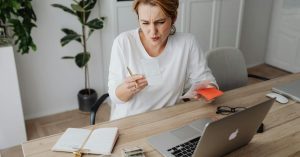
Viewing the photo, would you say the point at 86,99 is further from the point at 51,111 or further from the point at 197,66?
the point at 197,66

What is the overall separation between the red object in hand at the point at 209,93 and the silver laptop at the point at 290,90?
42cm

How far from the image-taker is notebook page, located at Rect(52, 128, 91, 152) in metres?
1.17

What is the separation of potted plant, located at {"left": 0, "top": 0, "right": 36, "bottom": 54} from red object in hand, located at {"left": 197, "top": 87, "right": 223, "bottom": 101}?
1579mm

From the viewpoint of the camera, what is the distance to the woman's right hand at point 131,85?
4.45 feet

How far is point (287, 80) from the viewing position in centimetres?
190

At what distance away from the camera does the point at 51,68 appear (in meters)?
2.95

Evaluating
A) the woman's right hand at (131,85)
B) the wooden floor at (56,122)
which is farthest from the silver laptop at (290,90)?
the wooden floor at (56,122)

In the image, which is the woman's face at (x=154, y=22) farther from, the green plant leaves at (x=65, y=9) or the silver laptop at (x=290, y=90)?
the green plant leaves at (x=65, y=9)

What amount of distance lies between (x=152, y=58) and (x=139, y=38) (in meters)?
0.14

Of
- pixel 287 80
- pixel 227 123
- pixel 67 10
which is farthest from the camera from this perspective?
pixel 67 10

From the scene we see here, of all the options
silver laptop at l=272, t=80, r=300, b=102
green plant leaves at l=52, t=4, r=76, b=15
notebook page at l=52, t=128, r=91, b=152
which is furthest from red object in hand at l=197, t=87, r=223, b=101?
green plant leaves at l=52, t=4, r=76, b=15

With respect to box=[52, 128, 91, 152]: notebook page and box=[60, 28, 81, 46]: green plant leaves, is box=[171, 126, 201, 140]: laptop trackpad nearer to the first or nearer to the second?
box=[52, 128, 91, 152]: notebook page

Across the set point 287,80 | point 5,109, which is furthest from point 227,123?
point 5,109

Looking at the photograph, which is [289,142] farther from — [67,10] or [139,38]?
[67,10]
